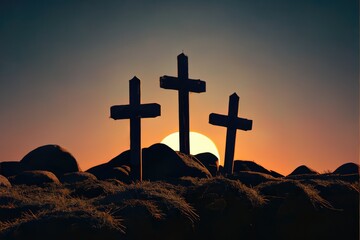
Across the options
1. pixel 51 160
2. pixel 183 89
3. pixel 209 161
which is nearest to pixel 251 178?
pixel 183 89

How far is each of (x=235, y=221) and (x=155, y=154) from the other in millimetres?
9910

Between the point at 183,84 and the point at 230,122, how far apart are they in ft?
9.79

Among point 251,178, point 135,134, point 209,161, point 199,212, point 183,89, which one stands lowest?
point 199,212

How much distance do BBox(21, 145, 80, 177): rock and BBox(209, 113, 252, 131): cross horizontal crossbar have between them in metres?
6.85

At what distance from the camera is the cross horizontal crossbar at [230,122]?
73.6 feet

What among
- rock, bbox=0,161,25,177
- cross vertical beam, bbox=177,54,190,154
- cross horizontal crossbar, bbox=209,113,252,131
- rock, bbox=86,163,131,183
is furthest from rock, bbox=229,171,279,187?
rock, bbox=0,161,25,177

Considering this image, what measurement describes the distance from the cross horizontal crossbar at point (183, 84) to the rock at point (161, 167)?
239 centimetres

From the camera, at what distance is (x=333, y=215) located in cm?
1178

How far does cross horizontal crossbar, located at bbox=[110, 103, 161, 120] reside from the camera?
18.9 m

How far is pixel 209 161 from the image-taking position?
23.8 meters

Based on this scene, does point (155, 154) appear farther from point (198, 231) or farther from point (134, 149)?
point (198, 231)

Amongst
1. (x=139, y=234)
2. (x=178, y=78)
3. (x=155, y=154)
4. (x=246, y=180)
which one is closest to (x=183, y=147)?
(x=155, y=154)

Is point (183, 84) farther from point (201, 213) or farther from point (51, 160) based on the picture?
point (201, 213)

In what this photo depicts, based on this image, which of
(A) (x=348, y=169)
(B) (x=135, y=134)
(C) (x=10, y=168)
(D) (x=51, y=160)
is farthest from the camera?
(A) (x=348, y=169)
